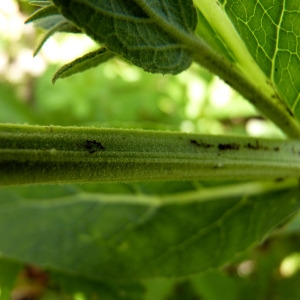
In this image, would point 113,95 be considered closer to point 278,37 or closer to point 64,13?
point 278,37

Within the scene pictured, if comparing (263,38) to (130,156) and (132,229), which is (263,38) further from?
(132,229)

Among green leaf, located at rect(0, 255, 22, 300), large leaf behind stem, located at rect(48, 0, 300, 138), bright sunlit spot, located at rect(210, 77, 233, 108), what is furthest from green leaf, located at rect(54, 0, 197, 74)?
bright sunlit spot, located at rect(210, 77, 233, 108)

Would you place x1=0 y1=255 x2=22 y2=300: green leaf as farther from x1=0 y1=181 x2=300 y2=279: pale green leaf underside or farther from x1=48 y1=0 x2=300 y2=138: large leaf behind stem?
x1=48 y1=0 x2=300 y2=138: large leaf behind stem

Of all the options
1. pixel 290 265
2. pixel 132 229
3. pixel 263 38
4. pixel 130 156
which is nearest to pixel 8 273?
pixel 132 229

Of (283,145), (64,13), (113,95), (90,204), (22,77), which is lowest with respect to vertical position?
(22,77)

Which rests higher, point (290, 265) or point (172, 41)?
point (172, 41)

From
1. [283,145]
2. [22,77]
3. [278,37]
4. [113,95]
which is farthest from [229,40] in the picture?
[22,77]
